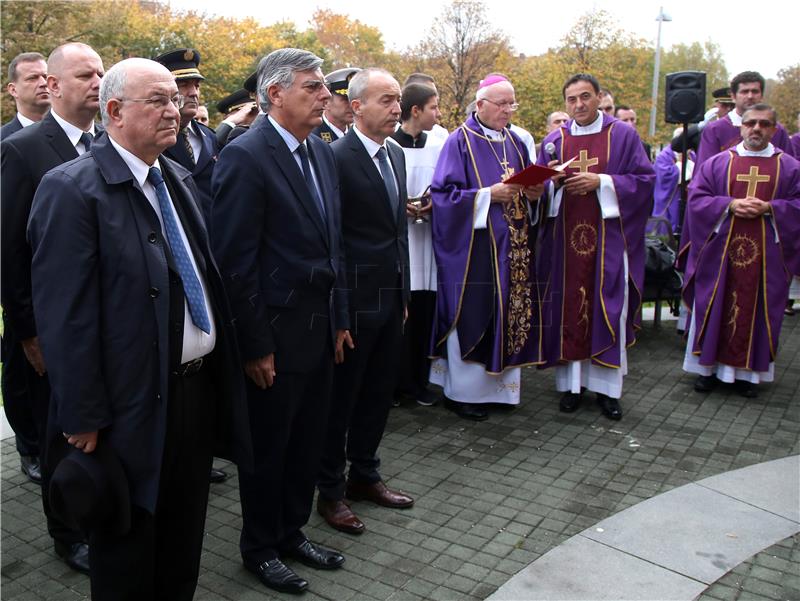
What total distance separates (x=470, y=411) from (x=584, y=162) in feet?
6.69

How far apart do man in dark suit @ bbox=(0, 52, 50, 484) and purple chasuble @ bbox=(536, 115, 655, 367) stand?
11.8 feet

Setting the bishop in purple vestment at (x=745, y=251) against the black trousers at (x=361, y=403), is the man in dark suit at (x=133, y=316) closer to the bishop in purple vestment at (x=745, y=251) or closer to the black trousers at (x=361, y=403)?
the black trousers at (x=361, y=403)

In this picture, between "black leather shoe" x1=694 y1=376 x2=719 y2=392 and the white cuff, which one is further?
"black leather shoe" x1=694 y1=376 x2=719 y2=392

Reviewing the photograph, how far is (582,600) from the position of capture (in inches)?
127

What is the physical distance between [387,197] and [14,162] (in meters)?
1.76

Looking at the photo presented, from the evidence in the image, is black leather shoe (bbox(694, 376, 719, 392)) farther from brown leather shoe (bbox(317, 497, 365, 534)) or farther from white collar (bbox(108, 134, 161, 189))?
white collar (bbox(108, 134, 161, 189))

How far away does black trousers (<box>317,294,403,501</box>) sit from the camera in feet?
12.9

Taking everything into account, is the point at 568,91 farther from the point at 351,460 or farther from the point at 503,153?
the point at 351,460

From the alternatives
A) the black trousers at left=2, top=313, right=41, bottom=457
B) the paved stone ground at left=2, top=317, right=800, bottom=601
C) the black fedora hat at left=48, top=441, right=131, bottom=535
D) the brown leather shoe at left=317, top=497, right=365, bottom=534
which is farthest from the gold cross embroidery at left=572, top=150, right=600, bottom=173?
the black fedora hat at left=48, top=441, right=131, bottom=535

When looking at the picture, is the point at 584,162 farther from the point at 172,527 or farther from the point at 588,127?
the point at 172,527

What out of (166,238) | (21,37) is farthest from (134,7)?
(166,238)

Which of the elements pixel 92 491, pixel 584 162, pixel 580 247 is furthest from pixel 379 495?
pixel 584 162

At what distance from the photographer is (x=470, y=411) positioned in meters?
5.64

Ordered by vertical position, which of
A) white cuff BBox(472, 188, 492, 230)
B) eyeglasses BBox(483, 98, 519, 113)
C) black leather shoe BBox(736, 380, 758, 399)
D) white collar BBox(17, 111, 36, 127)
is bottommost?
black leather shoe BBox(736, 380, 758, 399)
